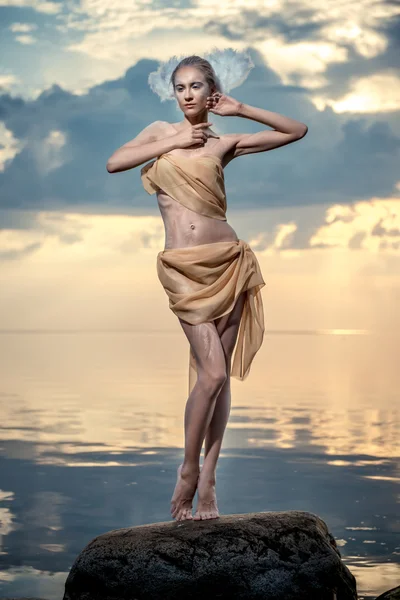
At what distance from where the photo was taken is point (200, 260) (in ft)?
17.3

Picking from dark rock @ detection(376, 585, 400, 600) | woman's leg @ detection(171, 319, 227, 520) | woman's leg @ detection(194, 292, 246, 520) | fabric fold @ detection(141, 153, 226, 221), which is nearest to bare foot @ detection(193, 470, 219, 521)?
woman's leg @ detection(194, 292, 246, 520)

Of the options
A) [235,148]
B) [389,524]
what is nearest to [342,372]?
[389,524]

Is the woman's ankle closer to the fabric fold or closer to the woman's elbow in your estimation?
the fabric fold

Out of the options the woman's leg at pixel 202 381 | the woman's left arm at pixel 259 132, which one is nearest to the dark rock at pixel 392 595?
the woman's leg at pixel 202 381

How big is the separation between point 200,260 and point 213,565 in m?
1.39

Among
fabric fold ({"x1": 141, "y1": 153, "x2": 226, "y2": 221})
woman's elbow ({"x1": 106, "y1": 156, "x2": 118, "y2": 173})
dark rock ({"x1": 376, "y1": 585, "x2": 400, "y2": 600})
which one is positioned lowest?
dark rock ({"x1": 376, "y1": 585, "x2": 400, "y2": 600})

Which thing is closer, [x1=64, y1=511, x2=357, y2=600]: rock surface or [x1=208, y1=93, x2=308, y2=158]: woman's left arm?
[x1=64, y1=511, x2=357, y2=600]: rock surface

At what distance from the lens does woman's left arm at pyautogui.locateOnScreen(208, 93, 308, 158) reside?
531 centimetres

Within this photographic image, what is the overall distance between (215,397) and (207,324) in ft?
1.12

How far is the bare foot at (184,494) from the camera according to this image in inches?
211

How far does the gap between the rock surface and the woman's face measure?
6.41 ft

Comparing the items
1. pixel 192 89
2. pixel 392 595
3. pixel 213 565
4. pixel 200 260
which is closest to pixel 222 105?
pixel 192 89

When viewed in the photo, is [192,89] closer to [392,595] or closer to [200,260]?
[200,260]

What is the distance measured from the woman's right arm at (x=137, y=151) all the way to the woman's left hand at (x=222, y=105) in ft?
0.76
